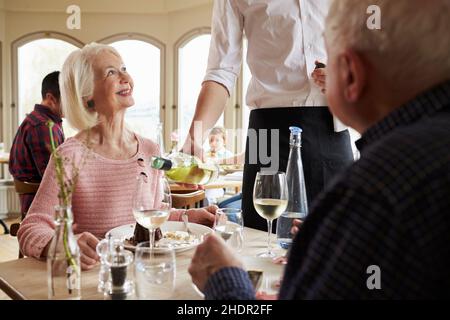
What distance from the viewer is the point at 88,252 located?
1254 mm

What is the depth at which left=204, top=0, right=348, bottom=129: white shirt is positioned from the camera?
1989mm

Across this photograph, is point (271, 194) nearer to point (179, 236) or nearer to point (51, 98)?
point (179, 236)

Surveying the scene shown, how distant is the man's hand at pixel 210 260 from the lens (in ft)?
2.98

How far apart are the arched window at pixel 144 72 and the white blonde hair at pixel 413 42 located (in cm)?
651

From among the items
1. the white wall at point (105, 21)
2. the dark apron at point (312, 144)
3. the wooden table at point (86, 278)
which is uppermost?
the white wall at point (105, 21)

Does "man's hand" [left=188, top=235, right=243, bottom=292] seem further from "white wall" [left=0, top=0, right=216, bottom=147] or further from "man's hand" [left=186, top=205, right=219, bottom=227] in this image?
"white wall" [left=0, top=0, right=216, bottom=147]

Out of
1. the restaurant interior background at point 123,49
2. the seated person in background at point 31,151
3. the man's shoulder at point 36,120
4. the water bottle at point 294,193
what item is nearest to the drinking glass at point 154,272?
the water bottle at point 294,193

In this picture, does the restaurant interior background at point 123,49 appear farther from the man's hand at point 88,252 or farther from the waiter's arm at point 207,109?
the man's hand at point 88,252

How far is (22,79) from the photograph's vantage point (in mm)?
6977

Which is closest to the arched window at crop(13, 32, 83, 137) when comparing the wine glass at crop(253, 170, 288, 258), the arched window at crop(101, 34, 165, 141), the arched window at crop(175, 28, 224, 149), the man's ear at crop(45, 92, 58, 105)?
the arched window at crop(101, 34, 165, 141)

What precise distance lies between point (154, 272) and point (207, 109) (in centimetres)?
111

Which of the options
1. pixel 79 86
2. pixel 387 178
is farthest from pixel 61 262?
pixel 79 86
